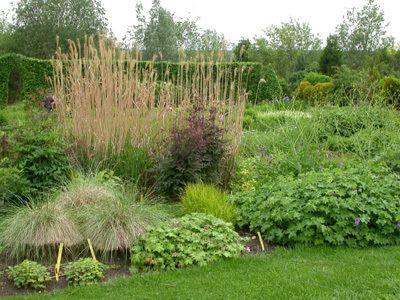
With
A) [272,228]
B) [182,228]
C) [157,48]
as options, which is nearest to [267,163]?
[272,228]

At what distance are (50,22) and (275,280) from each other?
3039 cm

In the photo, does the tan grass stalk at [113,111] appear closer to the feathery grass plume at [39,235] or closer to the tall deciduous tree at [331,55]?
the feathery grass plume at [39,235]

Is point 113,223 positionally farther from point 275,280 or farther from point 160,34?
point 160,34

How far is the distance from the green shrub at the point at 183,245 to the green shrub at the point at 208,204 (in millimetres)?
416

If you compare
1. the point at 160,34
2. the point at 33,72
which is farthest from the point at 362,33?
the point at 33,72

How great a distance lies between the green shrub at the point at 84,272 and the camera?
2908 mm

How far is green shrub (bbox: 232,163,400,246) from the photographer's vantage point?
348 centimetres

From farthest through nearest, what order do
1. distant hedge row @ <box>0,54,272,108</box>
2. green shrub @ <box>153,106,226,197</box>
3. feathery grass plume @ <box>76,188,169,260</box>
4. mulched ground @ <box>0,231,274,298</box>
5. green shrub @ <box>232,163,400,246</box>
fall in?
distant hedge row @ <box>0,54,272,108</box>
green shrub @ <box>153,106,226,197</box>
green shrub @ <box>232,163,400,246</box>
feathery grass plume @ <box>76,188,169,260</box>
mulched ground @ <box>0,231,274,298</box>

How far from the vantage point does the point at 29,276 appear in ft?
9.34

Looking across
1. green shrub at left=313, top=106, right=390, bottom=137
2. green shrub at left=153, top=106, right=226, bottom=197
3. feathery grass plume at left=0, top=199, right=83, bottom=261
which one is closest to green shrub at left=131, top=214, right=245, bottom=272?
feathery grass plume at left=0, top=199, right=83, bottom=261

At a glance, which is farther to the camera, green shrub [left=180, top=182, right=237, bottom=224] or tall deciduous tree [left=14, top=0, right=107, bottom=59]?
tall deciduous tree [left=14, top=0, right=107, bottom=59]

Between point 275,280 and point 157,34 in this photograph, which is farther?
point 157,34

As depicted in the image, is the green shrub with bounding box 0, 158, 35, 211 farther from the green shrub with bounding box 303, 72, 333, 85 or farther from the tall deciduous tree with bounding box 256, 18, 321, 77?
the tall deciduous tree with bounding box 256, 18, 321, 77

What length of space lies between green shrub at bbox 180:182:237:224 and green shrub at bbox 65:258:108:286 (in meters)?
1.26
